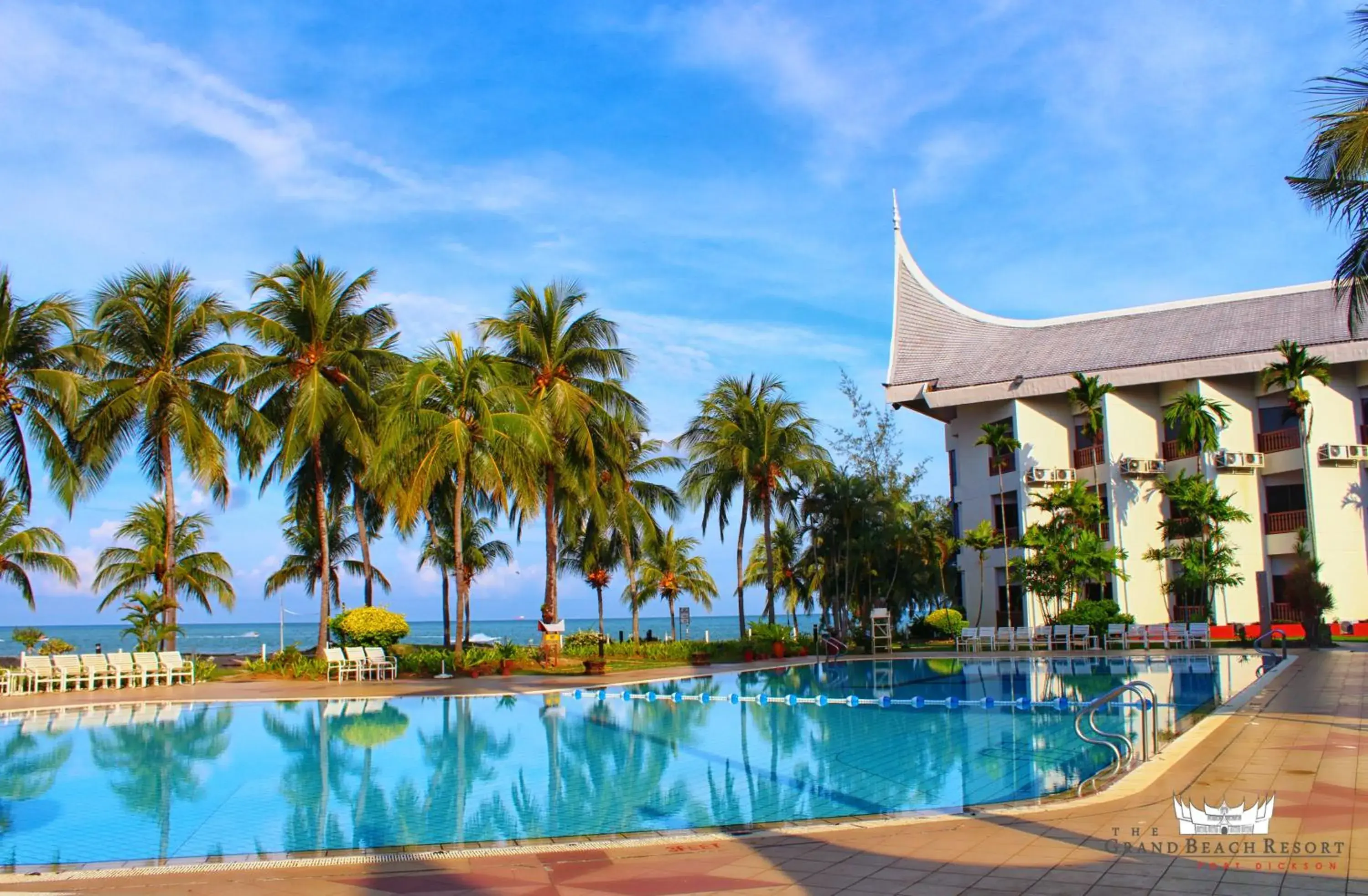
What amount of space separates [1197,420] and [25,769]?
30.7 m

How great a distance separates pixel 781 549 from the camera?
140ft

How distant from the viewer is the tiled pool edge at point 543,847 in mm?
6562

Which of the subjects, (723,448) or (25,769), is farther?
(723,448)

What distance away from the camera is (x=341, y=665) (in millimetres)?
22469

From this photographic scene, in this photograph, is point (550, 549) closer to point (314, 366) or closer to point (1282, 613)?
point (314, 366)

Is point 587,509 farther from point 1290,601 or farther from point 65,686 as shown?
point 1290,601

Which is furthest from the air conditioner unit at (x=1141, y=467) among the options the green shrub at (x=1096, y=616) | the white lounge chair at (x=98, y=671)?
the white lounge chair at (x=98, y=671)

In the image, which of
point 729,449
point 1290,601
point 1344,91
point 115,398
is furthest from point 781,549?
point 1344,91

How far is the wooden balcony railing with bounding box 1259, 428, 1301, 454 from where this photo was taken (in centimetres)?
3238

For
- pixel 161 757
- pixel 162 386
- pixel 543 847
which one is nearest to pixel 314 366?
pixel 162 386

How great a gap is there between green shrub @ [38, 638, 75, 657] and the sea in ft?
66.6

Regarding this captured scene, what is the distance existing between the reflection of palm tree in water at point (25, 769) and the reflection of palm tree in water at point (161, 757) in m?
0.46

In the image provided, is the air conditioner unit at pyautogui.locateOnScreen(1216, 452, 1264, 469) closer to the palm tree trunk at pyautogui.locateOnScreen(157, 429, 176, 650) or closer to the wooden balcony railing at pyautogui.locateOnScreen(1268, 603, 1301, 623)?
the wooden balcony railing at pyautogui.locateOnScreen(1268, 603, 1301, 623)

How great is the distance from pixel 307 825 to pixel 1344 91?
1205cm
